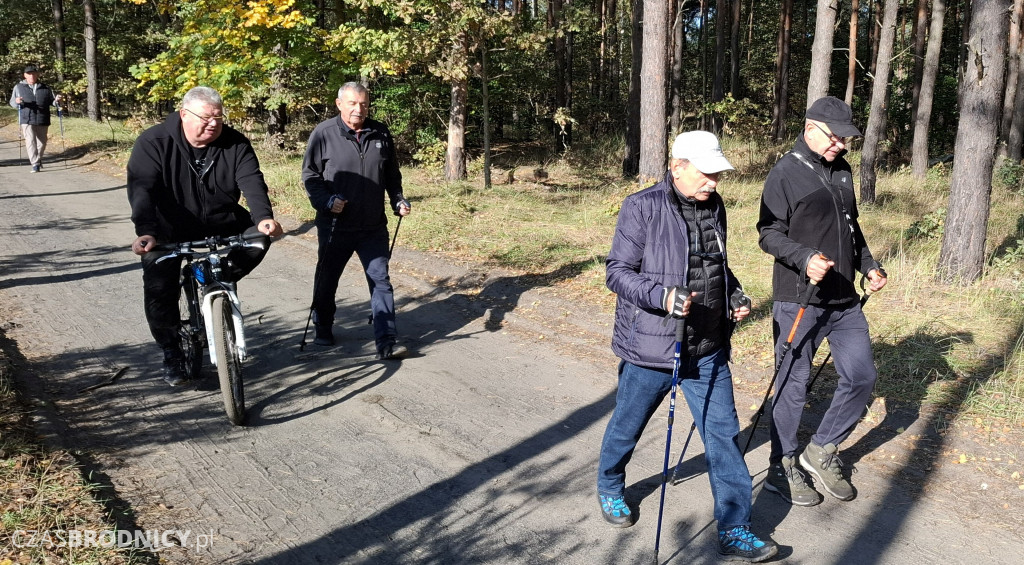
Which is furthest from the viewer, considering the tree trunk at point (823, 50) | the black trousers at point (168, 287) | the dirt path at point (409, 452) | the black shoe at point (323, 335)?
the tree trunk at point (823, 50)

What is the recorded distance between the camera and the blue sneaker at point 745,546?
3809mm

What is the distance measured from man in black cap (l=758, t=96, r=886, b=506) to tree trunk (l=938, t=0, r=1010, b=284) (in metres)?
4.37

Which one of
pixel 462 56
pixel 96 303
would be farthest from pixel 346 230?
pixel 462 56

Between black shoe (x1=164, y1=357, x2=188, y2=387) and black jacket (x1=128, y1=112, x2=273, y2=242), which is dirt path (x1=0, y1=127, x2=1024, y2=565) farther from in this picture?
black jacket (x1=128, y1=112, x2=273, y2=242)

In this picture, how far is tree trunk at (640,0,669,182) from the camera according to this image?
37.2 ft

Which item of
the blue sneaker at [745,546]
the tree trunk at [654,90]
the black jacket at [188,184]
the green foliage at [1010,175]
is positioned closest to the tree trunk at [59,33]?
the tree trunk at [654,90]

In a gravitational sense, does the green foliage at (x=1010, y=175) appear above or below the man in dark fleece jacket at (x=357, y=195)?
below

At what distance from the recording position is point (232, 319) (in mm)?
5250

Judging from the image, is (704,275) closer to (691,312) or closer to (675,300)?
(691,312)

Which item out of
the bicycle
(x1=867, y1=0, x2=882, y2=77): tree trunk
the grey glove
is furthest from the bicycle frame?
(x1=867, y1=0, x2=882, y2=77): tree trunk

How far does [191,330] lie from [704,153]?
161 inches

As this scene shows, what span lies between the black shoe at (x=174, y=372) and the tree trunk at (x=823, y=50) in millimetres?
11492

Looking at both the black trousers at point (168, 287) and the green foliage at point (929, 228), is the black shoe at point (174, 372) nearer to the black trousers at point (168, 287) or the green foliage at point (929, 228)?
the black trousers at point (168, 287)

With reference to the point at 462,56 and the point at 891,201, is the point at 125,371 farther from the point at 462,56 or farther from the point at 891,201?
the point at 891,201
